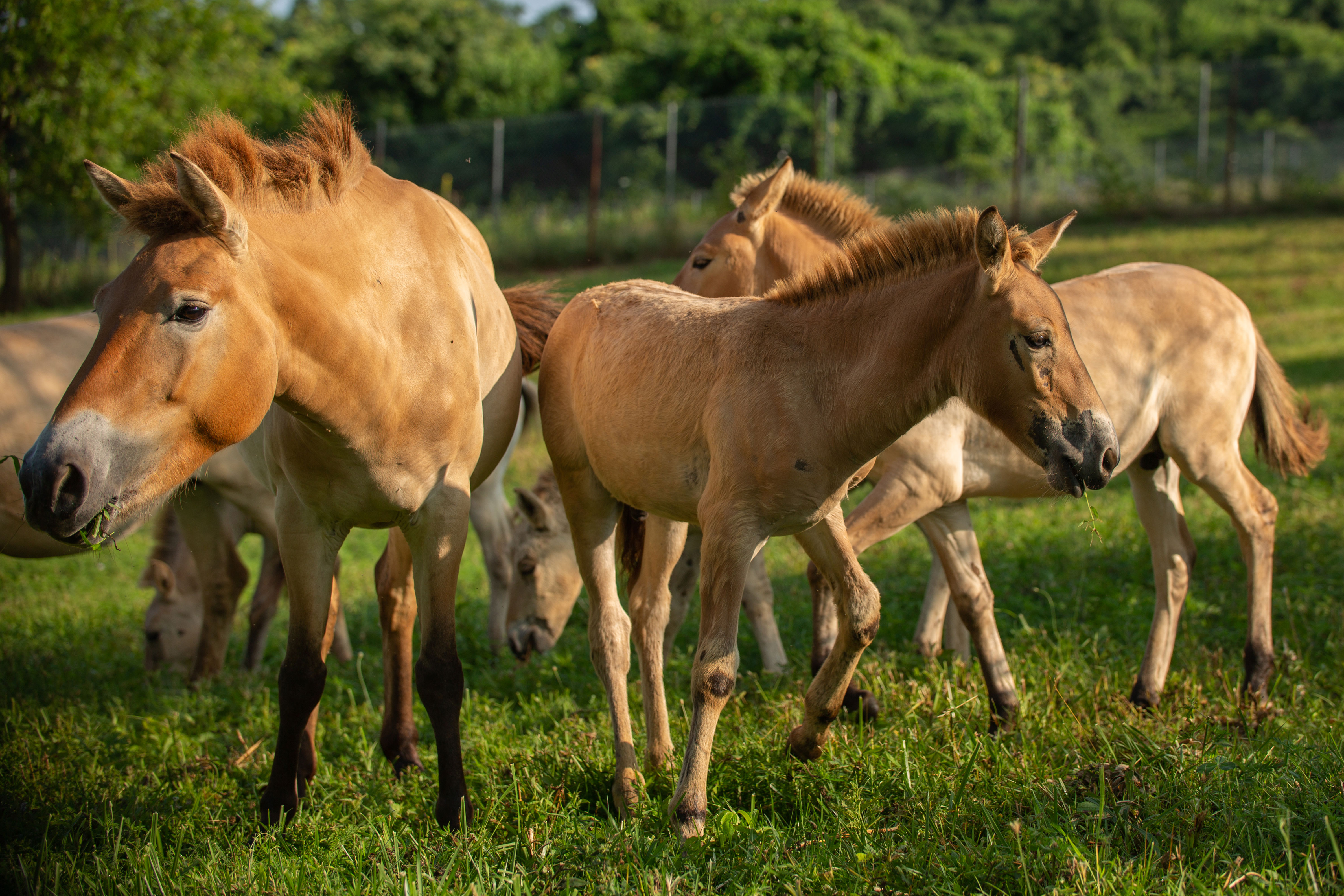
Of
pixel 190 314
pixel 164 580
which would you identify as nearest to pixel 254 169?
pixel 190 314

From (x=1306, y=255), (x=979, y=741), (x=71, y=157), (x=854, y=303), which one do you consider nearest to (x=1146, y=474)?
(x=979, y=741)

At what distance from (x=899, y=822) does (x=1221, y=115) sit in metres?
21.2

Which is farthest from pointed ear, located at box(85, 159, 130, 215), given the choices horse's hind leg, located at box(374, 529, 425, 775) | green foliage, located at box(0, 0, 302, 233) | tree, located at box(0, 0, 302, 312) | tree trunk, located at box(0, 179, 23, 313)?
tree trunk, located at box(0, 179, 23, 313)

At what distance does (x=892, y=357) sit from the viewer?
309 cm

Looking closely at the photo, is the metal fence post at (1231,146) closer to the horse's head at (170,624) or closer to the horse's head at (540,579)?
the horse's head at (540,579)

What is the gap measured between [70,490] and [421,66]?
31822 millimetres

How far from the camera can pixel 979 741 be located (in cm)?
351

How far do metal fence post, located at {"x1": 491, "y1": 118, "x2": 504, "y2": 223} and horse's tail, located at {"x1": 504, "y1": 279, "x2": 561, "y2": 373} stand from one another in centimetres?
1453

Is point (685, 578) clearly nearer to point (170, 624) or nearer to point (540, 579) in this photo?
point (540, 579)

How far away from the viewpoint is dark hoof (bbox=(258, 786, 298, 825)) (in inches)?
141

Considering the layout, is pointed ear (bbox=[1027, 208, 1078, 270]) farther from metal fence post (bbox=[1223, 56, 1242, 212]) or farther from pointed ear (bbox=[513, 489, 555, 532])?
metal fence post (bbox=[1223, 56, 1242, 212])

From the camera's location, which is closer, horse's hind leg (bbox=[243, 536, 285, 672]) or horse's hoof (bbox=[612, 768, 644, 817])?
horse's hoof (bbox=[612, 768, 644, 817])

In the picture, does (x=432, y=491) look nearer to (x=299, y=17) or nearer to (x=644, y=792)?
(x=644, y=792)

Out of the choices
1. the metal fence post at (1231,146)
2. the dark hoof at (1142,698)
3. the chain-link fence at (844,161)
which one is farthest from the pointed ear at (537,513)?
the metal fence post at (1231,146)
